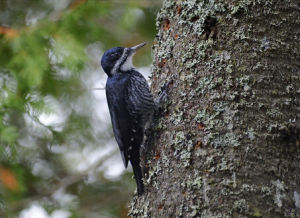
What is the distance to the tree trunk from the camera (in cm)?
227

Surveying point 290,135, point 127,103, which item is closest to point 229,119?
point 290,135

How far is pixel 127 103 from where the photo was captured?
3.62 metres

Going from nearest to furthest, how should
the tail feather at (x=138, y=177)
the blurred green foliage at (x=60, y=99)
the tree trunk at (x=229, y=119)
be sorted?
the tree trunk at (x=229, y=119)
the tail feather at (x=138, y=177)
the blurred green foliage at (x=60, y=99)

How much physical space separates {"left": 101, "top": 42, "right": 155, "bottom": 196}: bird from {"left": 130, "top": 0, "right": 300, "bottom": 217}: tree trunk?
29cm

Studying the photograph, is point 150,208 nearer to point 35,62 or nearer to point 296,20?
point 296,20

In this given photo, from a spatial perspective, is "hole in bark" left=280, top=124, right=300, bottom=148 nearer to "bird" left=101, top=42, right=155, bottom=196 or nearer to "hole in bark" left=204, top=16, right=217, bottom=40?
"hole in bark" left=204, top=16, right=217, bottom=40

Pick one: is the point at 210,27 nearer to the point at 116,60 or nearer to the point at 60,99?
the point at 116,60

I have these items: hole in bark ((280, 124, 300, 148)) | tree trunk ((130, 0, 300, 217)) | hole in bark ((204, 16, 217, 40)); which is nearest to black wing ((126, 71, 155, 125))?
tree trunk ((130, 0, 300, 217))

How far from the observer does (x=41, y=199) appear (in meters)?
4.79

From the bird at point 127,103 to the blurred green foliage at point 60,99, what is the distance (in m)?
0.34

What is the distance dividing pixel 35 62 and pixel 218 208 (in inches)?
92.3

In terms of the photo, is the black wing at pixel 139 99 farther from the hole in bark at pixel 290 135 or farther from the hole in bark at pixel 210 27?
the hole in bark at pixel 290 135

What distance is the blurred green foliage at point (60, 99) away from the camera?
3844mm

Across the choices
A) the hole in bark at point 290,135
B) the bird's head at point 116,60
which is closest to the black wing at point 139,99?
the bird's head at point 116,60
